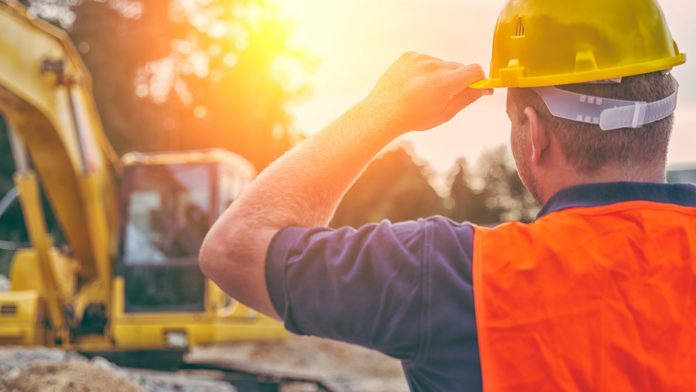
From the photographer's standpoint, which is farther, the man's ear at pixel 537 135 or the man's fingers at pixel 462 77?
the man's fingers at pixel 462 77

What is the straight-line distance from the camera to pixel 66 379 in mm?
6234

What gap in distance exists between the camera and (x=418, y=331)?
4.58ft

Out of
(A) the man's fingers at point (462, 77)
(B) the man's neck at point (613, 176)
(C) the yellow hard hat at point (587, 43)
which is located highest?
(C) the yellow hard hat at point (587, 43)

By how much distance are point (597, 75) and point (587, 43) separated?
0.07 meters

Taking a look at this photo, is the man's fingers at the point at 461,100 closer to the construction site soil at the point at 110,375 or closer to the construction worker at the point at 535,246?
the construction worker at the point at 535,246

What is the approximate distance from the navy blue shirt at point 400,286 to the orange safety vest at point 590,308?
4 centimetres

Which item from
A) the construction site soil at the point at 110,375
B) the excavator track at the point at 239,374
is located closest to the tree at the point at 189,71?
the construction site soil at the point at 110,375

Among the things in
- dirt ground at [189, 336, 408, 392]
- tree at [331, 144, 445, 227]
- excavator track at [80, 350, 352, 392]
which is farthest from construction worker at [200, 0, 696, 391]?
tree at [331, 144, 445, 227]

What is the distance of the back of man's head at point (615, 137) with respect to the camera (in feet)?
4.81

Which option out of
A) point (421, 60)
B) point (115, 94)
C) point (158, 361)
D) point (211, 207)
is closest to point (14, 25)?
point (211, 207)

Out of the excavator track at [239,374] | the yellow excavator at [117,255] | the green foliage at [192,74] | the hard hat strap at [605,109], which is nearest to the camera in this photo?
the hard hat strap at [605,109]

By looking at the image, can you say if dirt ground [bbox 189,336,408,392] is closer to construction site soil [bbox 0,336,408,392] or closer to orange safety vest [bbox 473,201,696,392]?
construction site soil [bbox 0,336,408,392]

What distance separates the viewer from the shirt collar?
1.46 meters

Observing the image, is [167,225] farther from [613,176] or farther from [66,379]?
[613,176]
